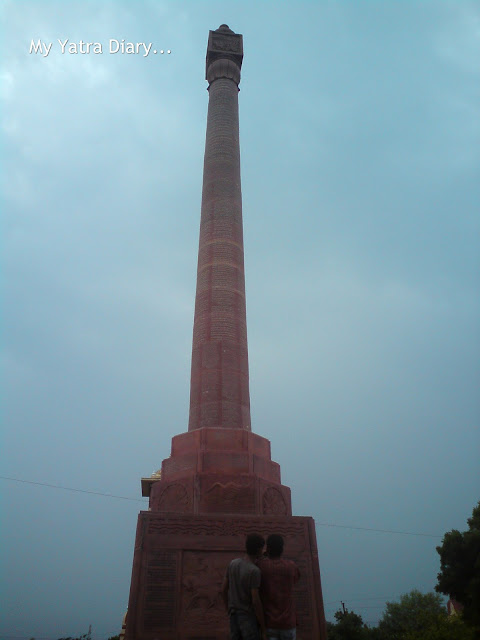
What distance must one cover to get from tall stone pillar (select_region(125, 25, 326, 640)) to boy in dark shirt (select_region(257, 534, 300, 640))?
272 cm

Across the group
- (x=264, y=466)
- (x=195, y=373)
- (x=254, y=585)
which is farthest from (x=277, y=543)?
(x=195, y=373)

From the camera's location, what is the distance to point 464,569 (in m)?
19.6

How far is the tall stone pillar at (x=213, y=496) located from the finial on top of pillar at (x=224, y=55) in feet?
15.5

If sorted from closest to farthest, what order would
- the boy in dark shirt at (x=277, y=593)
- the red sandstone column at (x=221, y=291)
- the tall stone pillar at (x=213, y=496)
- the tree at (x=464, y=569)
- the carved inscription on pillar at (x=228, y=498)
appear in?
the boy in dark shirt at (x=277, y=593) < the tall stone pillar at (x=213, y=496) < the carved inscription on pillar at (x=228, y=498) < the red sandstone column at (x=221, y=291) < the tree at (x=464, y=569)

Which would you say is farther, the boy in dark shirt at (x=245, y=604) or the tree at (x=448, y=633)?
the tree at (x=448, y=633)

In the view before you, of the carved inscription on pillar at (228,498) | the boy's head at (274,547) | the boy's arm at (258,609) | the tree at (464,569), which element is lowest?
the boy's arm at (258,609)

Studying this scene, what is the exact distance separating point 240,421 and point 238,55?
11755mm

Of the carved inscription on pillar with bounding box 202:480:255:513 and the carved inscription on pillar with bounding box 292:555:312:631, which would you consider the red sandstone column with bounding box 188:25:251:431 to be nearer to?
the carved inscription on pillar with bounding box 202:480:255:513

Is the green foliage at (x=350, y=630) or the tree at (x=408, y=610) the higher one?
the tree at (x=408, y=610)

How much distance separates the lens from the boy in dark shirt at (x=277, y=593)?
14.6 ft

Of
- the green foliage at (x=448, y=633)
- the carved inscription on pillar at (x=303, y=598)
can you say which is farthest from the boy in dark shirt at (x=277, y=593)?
the green foliage at (x=448, y=633)

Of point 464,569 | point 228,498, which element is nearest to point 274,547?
point 228,498

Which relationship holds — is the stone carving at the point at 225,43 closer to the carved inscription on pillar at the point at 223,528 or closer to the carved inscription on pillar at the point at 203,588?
the carved inscription on pillar at the point at 223,528

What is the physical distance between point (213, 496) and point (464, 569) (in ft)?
53.5
